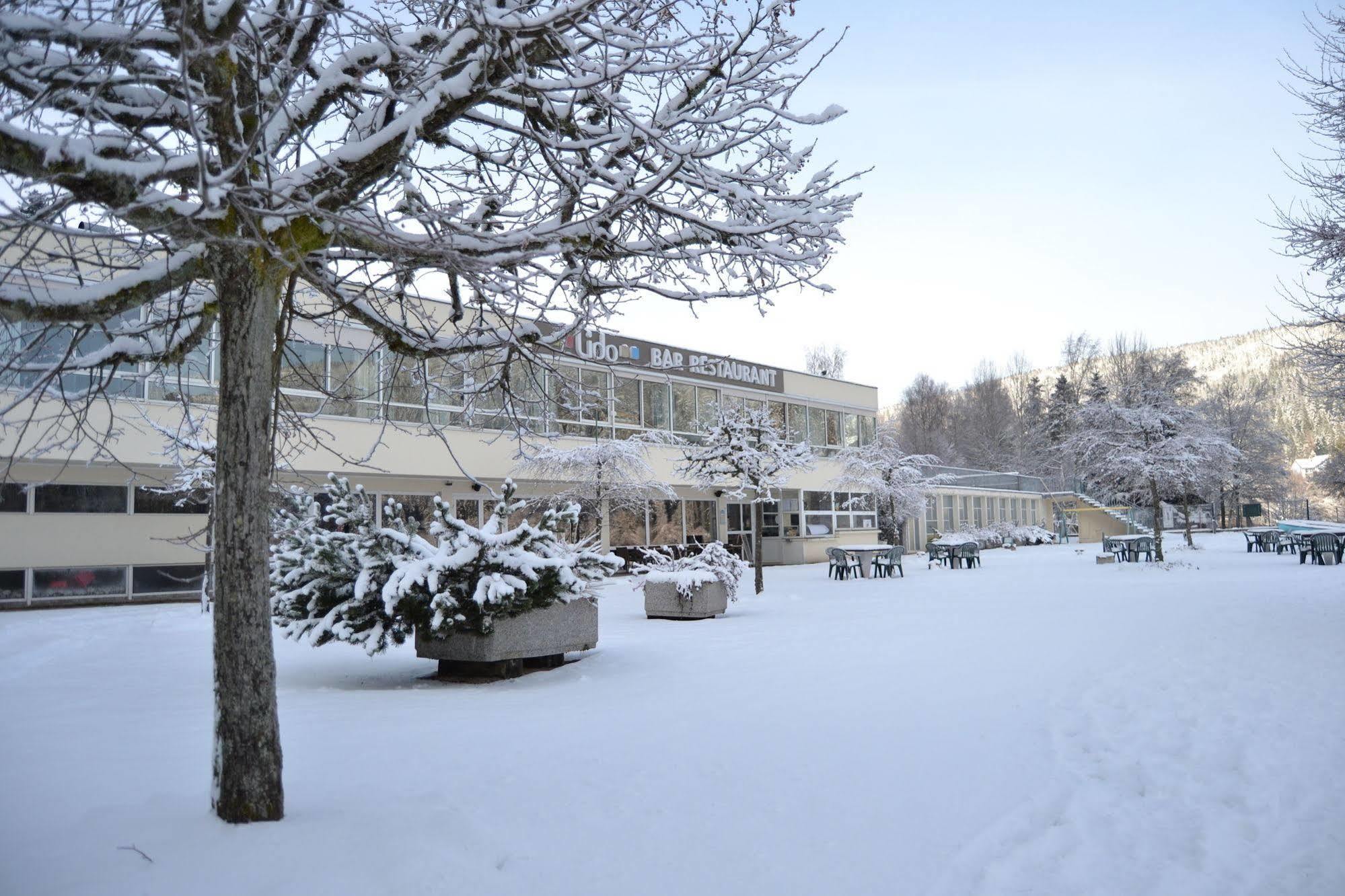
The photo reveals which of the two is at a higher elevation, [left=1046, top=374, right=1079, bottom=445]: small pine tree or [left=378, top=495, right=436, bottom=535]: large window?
[left=1046, top=374, right=1079, bottom=445]: small pine tree

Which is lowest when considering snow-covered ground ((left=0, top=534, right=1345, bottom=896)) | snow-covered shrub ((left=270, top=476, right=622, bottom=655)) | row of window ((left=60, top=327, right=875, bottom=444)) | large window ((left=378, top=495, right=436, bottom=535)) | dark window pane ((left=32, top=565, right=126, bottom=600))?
snow-covered ground ((left=0, top=534, right=1345, bottom=896))

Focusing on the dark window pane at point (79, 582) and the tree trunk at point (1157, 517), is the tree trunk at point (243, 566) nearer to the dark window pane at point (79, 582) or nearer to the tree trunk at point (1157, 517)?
the dark window pane at point (79, 582)

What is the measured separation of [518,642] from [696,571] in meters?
5.82

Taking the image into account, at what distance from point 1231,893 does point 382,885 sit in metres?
3.15

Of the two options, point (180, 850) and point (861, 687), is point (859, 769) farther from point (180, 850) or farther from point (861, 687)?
point (180, 850)

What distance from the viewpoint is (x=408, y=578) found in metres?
7.34

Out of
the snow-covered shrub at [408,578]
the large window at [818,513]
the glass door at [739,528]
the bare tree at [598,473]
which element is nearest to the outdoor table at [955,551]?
the large window at [818,513]

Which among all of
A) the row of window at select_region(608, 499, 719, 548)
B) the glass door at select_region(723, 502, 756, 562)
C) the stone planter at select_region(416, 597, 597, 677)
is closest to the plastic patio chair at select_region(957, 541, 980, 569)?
the glass door at select_region(723, 502, 756, 562)

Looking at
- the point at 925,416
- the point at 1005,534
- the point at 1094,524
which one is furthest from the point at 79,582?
the point at 925,416

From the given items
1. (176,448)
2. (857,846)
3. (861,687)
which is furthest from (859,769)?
(176,448)

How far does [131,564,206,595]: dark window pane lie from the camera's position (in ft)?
60.7

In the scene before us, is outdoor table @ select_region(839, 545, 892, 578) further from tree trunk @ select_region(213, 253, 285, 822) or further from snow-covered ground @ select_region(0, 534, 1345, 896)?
tree trunk @ select_region(213, 253, 285, 822)

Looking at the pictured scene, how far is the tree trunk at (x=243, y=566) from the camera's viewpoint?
3602 millimetres

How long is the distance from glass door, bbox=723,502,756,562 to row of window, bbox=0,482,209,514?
17.0m
